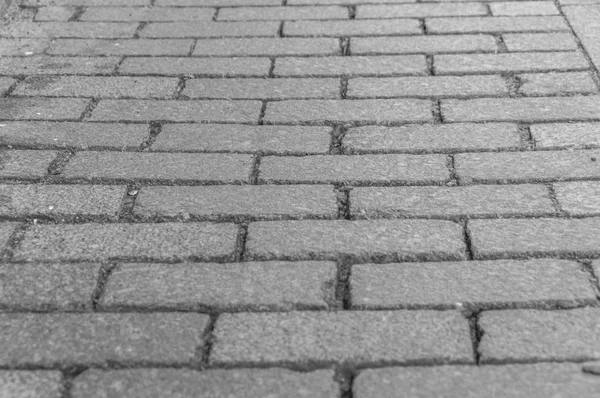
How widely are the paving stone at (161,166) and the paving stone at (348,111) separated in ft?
1.45

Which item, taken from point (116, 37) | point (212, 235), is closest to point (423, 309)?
point (212, 235)

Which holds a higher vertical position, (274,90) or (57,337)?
(57,337)

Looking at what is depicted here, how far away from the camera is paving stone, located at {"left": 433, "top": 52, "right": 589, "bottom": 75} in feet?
13.7

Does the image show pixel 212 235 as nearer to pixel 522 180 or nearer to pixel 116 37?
pixel 522 180

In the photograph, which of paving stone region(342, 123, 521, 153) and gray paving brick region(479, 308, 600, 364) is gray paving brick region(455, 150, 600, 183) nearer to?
paving stone region(342, 123, 521, 153)

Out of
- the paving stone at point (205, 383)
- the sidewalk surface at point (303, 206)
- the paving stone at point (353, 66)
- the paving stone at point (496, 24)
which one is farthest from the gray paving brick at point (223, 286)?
the paving stone at point (496, 24)

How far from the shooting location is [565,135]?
11.6 ft

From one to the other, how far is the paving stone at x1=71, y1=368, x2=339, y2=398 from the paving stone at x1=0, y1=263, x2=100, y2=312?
1.19 ft

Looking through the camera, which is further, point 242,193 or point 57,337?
point 242,193

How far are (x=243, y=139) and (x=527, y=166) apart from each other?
113 cm

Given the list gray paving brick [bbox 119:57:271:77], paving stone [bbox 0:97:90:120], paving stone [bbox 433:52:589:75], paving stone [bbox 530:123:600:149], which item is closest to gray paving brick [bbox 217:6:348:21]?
gray paving brick [bbox 119:57:271:77]

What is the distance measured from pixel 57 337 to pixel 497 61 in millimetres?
2689

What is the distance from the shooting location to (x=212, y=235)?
2912 mm

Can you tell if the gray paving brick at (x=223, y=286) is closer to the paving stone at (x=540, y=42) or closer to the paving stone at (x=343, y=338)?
the paving stone at (x=343, y=338)
